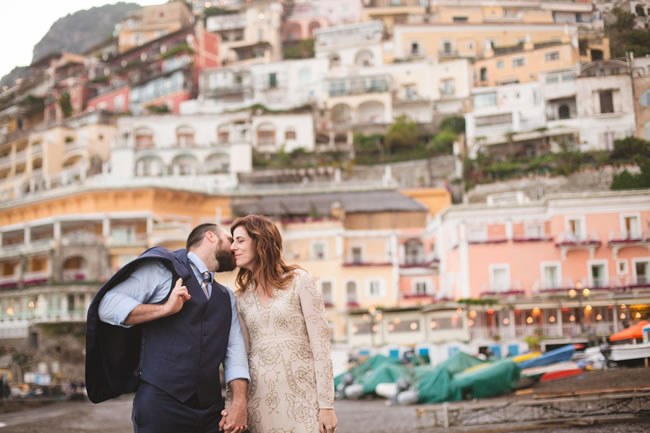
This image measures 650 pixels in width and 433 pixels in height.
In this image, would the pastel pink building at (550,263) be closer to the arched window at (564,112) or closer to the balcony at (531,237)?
the balcony at (531,237)

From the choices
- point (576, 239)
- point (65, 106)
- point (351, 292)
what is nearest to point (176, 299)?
point (576, 239)

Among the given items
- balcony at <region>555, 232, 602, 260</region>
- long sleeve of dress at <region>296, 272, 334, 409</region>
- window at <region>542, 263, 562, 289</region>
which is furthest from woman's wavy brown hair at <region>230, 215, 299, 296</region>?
window at <region>542, 263, 562, 289</region>

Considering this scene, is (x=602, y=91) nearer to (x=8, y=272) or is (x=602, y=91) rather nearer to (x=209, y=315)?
(x=209, y=315)

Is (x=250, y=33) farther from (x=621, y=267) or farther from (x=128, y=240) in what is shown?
(x=621, y=267)

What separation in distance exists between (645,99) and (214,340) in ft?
43.1

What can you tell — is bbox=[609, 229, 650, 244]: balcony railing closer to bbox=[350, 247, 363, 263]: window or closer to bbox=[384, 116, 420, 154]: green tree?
bbox=[350, 247, 363, 263]: window

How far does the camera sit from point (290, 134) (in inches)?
2259

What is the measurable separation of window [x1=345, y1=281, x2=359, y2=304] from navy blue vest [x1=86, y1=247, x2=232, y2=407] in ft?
119

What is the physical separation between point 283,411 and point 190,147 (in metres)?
52.3

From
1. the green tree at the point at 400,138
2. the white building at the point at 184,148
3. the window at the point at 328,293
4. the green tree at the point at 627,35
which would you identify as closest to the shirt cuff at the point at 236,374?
the green tree at the point at 627,35

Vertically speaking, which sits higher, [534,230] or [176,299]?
[534,230]

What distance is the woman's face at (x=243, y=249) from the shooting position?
5281 mm

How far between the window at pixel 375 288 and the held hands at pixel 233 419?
1441 inches

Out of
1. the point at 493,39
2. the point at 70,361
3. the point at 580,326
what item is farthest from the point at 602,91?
the point at 493,39
